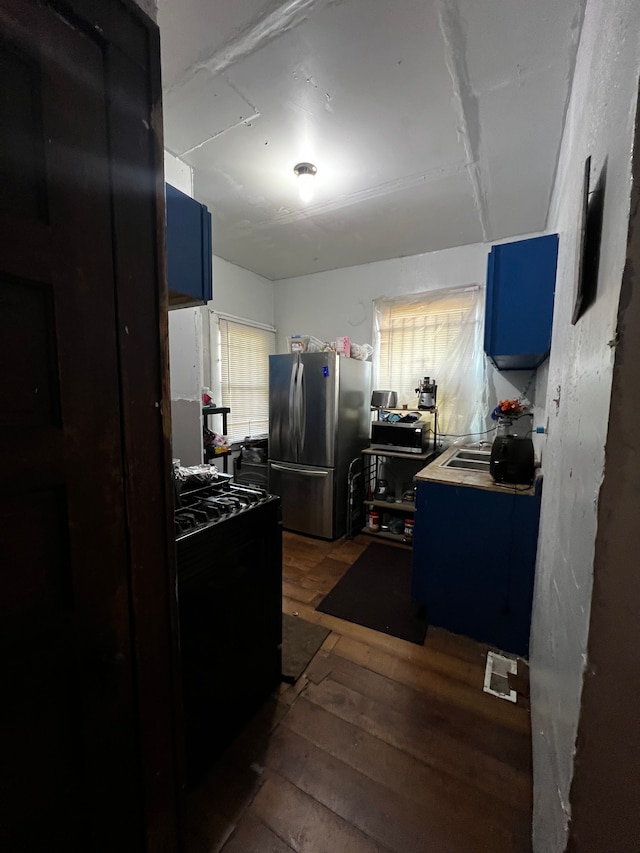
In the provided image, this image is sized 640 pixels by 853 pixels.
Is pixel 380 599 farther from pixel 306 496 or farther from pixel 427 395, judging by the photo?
pixel 427 395

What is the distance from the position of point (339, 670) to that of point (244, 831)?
2.23ft

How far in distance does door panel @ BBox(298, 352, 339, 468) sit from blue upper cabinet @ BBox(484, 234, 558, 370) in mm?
Answer: 1270

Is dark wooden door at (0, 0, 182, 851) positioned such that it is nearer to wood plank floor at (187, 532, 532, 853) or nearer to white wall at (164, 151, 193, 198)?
wood plank floor at (187, 532, 532, 853)

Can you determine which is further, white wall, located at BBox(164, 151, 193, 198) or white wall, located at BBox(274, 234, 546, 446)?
white wall, located at BBox(274, 234, 546, 446)

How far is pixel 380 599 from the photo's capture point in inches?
83.9

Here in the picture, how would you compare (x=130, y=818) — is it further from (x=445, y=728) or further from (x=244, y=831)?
(x=445, y=728)

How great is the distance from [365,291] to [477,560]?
107 inches

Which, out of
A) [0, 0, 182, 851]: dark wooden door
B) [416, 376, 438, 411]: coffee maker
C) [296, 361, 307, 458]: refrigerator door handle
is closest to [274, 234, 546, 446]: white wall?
[416, 376, 438, 411]: coffee maker

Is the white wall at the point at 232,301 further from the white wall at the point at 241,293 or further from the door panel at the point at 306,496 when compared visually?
the door panel at the point at 306,496

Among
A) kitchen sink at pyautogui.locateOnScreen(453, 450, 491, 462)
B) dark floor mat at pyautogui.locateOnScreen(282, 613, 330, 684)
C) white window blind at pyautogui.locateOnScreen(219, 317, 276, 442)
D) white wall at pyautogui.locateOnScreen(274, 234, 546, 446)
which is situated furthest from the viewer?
white window blind at pyautogui.locateOnScreen(219, 317, 276, 442)

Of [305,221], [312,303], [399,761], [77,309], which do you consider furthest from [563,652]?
[312,303]

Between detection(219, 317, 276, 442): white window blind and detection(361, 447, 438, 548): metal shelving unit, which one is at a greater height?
detection(219, 317, 276, 442): white window blind

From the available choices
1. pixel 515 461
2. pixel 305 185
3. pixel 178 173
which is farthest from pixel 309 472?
pixel 178 173

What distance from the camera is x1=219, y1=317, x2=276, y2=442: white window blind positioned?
345 centimetres
